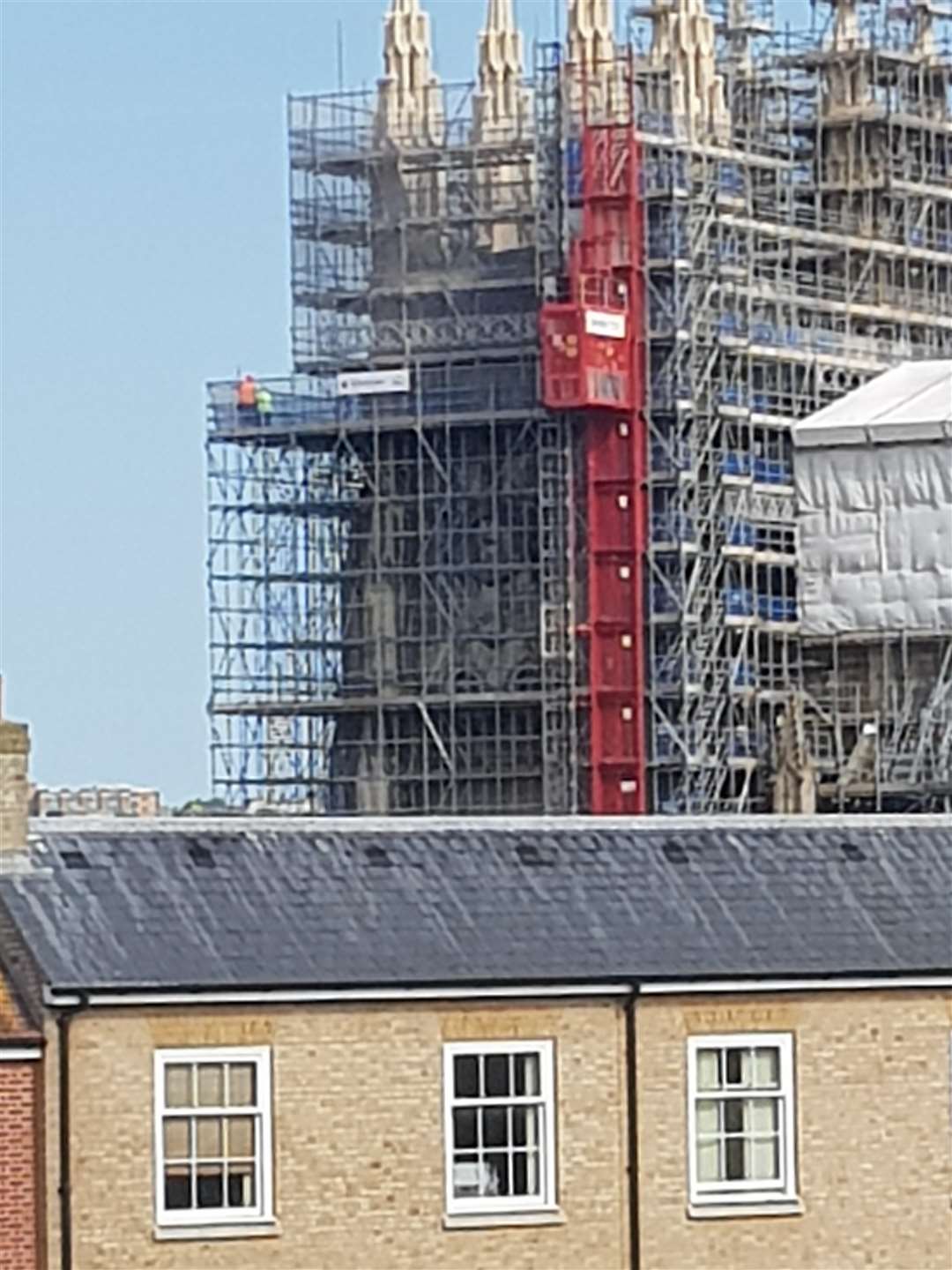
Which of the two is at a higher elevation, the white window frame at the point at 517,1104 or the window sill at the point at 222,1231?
the white window frame at the point at 517,1104

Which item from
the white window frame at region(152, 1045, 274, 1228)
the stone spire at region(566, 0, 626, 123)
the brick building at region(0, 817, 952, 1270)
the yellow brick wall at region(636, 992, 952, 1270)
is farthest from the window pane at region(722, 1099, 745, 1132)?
the stone spire at region(566, 0, 626, 123)

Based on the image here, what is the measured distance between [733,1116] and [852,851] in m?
4.01

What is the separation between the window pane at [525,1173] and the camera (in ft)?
127

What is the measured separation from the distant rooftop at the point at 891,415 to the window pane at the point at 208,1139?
6657 cm

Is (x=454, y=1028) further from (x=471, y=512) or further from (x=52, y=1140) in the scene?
(x=471, y=512)

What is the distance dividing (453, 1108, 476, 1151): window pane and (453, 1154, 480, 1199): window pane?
0.12 meters

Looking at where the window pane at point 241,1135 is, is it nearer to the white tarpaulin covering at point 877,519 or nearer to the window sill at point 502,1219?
the window sill at point 502,1219

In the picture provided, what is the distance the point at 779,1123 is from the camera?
130ft

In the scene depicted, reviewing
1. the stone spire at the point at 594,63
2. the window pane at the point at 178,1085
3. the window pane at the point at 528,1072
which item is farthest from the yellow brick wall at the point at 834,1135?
the stone spire at the point at 594,63

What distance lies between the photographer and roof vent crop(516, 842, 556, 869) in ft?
135

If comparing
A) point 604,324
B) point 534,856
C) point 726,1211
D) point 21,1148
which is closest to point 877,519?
point 604,324

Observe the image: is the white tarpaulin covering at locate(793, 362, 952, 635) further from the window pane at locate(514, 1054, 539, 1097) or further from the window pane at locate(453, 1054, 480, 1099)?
the window pane at locate(453, 1054, 480, 1099)

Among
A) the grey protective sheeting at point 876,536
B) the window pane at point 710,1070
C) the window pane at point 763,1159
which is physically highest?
the grey protective sheeting at point 876,536

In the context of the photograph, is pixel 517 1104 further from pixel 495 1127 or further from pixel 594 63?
pixel 594 63
